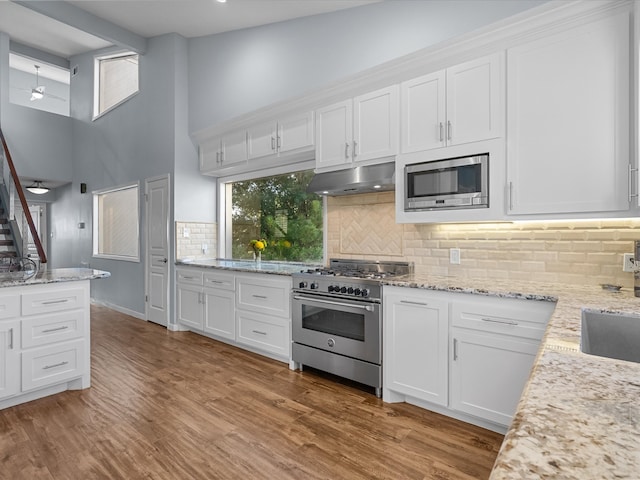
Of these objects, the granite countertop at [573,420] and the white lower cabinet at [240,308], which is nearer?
the granite countertop at [573,420]

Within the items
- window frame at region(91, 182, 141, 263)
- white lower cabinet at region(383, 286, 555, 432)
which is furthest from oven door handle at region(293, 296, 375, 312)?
window frame at region(91, 182, 141, 263)

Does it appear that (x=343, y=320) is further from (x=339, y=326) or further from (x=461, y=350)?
(x=461, y=350)

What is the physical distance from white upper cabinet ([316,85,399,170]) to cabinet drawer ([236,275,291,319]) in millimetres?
1223

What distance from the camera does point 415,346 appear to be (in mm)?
2508

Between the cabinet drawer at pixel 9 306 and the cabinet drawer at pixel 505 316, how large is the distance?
3038mm

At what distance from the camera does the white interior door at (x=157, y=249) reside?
4918mm

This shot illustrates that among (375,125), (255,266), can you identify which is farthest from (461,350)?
(255,266)

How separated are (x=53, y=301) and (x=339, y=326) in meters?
2.23

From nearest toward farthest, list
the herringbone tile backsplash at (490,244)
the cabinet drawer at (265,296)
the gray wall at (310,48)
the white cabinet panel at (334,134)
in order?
the herringbone tile backsplash at (490,244) < the gray wall at (310,48) < the white cabinet panel at (334,134) < the cabinet drawer at (265,296)

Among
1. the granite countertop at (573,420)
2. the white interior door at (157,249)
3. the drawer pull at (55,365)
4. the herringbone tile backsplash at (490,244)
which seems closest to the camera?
the granite countertop at (573,420)

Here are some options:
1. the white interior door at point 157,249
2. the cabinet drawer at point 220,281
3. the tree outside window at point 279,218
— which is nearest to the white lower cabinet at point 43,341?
the cabinet drawer at point 220,281

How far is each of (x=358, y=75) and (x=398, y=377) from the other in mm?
2491

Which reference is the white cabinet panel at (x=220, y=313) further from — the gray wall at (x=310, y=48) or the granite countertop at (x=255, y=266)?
the gray wall at (x=310, y=48)

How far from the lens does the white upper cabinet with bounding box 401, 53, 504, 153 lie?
7.91 ft
